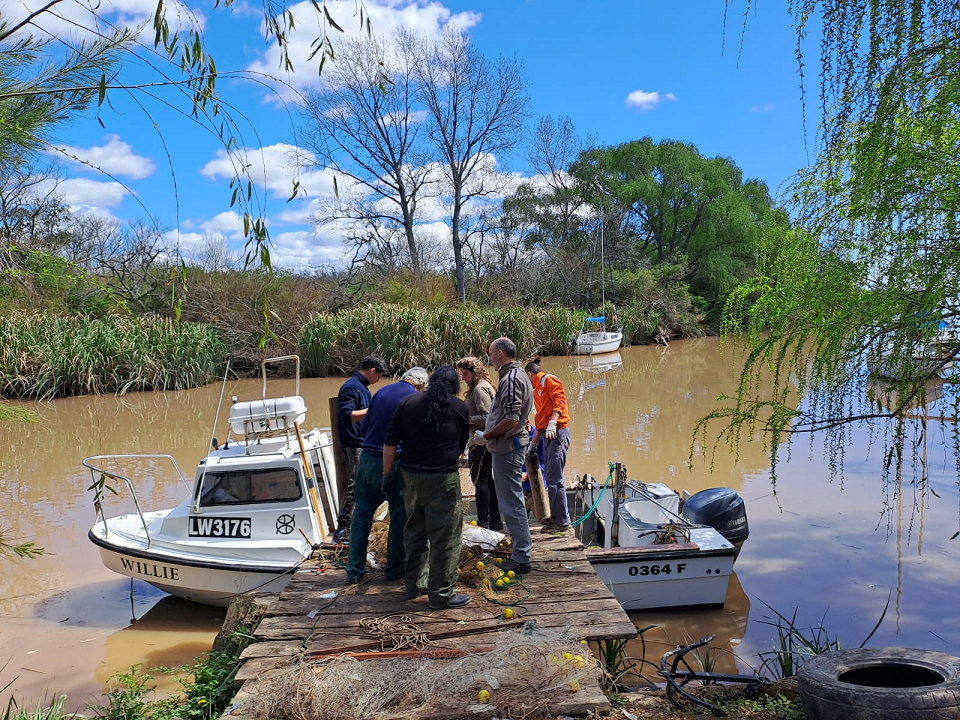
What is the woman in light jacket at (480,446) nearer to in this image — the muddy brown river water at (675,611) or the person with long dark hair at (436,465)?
the person with long dark hair at (436,465)

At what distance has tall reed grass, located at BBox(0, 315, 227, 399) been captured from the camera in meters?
23.6

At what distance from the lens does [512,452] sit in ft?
20.0

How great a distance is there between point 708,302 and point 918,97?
4711 cm

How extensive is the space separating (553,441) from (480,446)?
0.75 metres

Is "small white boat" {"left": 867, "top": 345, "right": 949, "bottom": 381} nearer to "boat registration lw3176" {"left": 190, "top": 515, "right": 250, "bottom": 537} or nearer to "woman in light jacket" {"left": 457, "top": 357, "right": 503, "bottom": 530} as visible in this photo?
"woman in light jacket" {"left": 457, "top": 357, "right": 503, "bottom": 530}

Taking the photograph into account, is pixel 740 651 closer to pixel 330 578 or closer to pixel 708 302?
pixel 330 578

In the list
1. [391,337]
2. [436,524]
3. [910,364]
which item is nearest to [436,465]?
[436,524]

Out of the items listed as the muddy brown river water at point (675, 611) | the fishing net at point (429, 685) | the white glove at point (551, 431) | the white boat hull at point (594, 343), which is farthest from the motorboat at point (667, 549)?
the white boat hull at point (594, 343)

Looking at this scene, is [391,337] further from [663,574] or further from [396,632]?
[396,632]

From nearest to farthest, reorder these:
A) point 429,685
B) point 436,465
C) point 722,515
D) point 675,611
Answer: point 429,685, point 436,465, point 675,611, point 722,515

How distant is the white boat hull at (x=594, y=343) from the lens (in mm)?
36094

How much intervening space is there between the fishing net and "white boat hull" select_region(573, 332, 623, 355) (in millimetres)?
31846

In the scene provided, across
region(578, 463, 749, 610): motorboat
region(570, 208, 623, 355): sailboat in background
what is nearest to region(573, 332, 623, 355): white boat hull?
region(570, 208, 623, 355): sailboat in background

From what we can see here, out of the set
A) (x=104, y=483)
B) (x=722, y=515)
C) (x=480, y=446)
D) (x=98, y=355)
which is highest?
(x=98, y=355)
